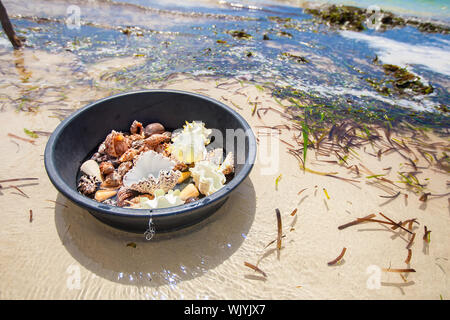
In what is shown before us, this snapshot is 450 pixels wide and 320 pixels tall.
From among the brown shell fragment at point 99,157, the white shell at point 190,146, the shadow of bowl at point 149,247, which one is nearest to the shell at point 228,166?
the white shell at point 190,146

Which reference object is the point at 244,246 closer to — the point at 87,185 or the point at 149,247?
the point at 149,247

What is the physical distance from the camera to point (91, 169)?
2.65 m

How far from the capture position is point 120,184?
2.60 m

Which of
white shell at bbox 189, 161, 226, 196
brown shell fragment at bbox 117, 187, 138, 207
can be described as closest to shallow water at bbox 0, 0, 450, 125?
brown shell fragment at bbox 117, 187, 138, 207

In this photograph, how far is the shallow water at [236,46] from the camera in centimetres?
523

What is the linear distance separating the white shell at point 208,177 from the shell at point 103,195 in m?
0.86

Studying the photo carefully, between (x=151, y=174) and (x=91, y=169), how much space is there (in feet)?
2.40

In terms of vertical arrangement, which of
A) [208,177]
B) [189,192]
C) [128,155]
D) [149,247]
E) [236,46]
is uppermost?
[236,46]

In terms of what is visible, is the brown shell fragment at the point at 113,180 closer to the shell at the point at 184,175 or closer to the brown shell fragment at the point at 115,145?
the brown shell fragment at the point at 115,145

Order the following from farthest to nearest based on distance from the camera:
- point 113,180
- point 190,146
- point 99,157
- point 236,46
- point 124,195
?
point 236,46 → point 99,157 → point 190,146 → point 113,180 → point 124,195

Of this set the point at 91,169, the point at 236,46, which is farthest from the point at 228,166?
the point at 236,46

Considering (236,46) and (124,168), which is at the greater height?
(236,46)

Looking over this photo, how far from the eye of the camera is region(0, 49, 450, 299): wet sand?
79.0 inches
